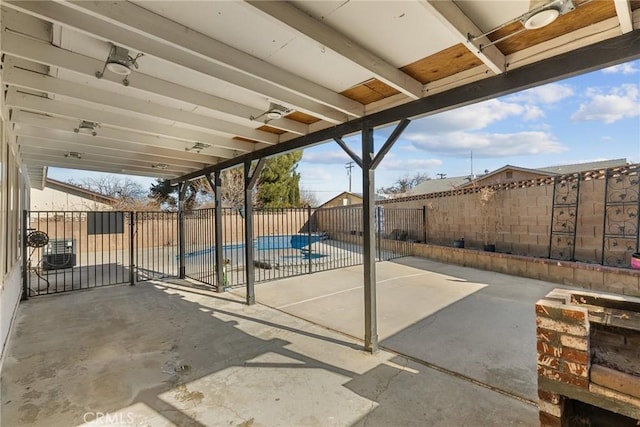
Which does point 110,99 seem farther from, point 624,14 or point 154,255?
point 154,255

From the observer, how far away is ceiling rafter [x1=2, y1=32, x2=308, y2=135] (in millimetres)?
2027

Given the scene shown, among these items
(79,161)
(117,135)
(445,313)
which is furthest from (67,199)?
(445,313)

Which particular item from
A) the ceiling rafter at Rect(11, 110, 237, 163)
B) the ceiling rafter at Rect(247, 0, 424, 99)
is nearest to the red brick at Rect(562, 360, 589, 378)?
the ceiling rafter at Rect(247, 0, 424, 99)

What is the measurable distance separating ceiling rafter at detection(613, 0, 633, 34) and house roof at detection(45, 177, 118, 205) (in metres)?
19.4

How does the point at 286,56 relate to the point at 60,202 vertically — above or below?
above

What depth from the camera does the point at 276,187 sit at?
1753 cm

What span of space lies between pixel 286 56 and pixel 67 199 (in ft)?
61.2

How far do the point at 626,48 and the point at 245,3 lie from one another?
225cm

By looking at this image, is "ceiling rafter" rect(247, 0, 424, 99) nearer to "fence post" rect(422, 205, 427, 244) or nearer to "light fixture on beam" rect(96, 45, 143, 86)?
"light fixture on beam" rect(96, 45, 143, 86)

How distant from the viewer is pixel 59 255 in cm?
827

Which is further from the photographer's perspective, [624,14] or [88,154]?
[88,154]

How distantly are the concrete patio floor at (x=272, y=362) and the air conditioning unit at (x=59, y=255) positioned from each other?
117 inches

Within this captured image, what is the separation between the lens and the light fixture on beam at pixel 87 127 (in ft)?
11.8

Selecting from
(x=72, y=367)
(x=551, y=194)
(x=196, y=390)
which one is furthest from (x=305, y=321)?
(x=551, y=194)
